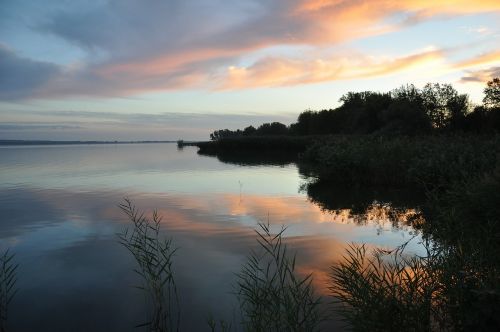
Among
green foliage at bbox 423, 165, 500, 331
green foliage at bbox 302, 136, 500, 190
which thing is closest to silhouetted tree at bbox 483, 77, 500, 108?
green foliage at bbox 302, 136, 500, 190

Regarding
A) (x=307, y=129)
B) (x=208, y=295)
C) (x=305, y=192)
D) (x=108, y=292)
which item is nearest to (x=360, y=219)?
(x=305, y=192)

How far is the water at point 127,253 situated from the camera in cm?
696

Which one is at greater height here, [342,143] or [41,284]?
[342,143]

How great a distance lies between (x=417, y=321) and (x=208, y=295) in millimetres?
3859

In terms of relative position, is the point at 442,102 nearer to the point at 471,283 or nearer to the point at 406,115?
the point at 406,115

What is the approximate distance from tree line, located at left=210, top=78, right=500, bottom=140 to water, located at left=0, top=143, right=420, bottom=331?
26435mm

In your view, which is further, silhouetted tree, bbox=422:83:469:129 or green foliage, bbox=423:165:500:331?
silhouetted tree, bbox=422:83:469:129

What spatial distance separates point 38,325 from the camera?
6.41 meters

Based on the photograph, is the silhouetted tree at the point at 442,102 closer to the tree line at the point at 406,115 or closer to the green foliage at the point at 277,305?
the tree line at the point at 406,115

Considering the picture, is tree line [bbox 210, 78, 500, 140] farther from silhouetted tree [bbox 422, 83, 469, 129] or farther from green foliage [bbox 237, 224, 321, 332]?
green foliage [bbox 237, 224, 321, 332]

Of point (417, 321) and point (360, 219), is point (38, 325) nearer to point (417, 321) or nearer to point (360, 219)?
point (417, 321)

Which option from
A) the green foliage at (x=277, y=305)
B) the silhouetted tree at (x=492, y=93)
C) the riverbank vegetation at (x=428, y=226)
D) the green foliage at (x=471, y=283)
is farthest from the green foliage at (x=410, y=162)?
the silhouetted tree at (x=492, y=93)

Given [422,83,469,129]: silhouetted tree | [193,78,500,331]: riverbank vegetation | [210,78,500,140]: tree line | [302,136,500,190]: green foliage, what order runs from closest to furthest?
[193,78,500,331]: riverbank vegetation < [302,136,500,190]: green foliage < [210,78,500,140]: tree line < [422,83,469,129]: silhouetted tree

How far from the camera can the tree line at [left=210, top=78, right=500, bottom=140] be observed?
52.2 m
